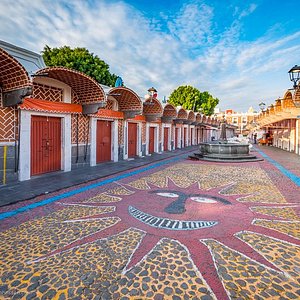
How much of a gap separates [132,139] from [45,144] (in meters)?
6.75

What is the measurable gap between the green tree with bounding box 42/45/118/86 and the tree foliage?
1695 centimetres

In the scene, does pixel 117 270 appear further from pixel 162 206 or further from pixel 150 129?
pixel 150 129

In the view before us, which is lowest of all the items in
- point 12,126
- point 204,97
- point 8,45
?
point 12,126

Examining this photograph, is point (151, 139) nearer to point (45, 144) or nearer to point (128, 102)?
point (128, 102)

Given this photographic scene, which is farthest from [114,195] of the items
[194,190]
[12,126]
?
[12,126]

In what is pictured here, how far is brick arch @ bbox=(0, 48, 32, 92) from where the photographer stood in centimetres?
570

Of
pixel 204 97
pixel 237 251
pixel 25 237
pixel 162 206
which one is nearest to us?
pixel 237 251

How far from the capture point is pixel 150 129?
17.4 metres

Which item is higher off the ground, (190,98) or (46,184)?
(190,98)

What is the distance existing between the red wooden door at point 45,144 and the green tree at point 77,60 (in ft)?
52.5

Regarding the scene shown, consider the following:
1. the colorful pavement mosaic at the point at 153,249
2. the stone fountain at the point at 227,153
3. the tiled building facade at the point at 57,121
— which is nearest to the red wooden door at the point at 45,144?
the tiled building facade at the point at 57,121

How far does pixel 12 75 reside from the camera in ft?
20.2

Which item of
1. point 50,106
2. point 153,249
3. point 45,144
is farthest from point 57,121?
point 153,249

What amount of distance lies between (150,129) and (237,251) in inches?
575
